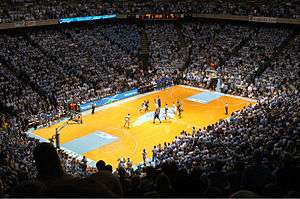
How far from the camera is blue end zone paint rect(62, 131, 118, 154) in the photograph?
27.7 m

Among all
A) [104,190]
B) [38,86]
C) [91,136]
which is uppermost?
[104,190]

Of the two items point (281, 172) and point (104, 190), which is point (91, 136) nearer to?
point (281, 172)

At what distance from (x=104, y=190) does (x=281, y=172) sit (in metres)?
3.74

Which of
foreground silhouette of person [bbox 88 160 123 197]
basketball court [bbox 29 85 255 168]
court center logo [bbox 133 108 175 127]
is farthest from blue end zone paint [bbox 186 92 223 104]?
foreground silhouette of person [bbox 88 160 123 197]

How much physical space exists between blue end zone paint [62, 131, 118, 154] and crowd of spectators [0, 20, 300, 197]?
120 inches

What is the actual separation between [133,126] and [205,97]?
35.7 feet

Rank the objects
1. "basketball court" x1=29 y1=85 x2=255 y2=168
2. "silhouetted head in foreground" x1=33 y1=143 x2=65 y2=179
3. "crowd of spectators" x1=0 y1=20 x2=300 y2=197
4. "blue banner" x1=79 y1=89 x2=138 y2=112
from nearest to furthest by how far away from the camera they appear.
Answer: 1. "silhouetted head in foreground" x1=33 y1=143 x2=65 y2=179
2. "crowd of spectators" x1=0 y1=20 x2=300 y2=197
3. "basketball court" x1=29 y1=85 x2=255 y2=168
4. "blue banner" x1=79 y1=89 x2=138 y2=112

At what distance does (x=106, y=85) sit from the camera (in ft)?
131

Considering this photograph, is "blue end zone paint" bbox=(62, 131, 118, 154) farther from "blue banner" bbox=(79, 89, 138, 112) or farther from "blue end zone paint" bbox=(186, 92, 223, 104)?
"blue end zone paint" bbox=(186, 92, 223, 104)

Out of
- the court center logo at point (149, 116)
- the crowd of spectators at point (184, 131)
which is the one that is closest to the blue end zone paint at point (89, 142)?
the crowd of spectators at point (184, 131)

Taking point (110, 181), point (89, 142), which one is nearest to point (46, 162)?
point (110, 181)

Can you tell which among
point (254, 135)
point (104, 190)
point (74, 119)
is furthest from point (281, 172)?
point (74, 119)

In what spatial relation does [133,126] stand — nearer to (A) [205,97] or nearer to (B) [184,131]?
(B) [184,131]

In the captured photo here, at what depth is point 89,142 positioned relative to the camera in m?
28.7
